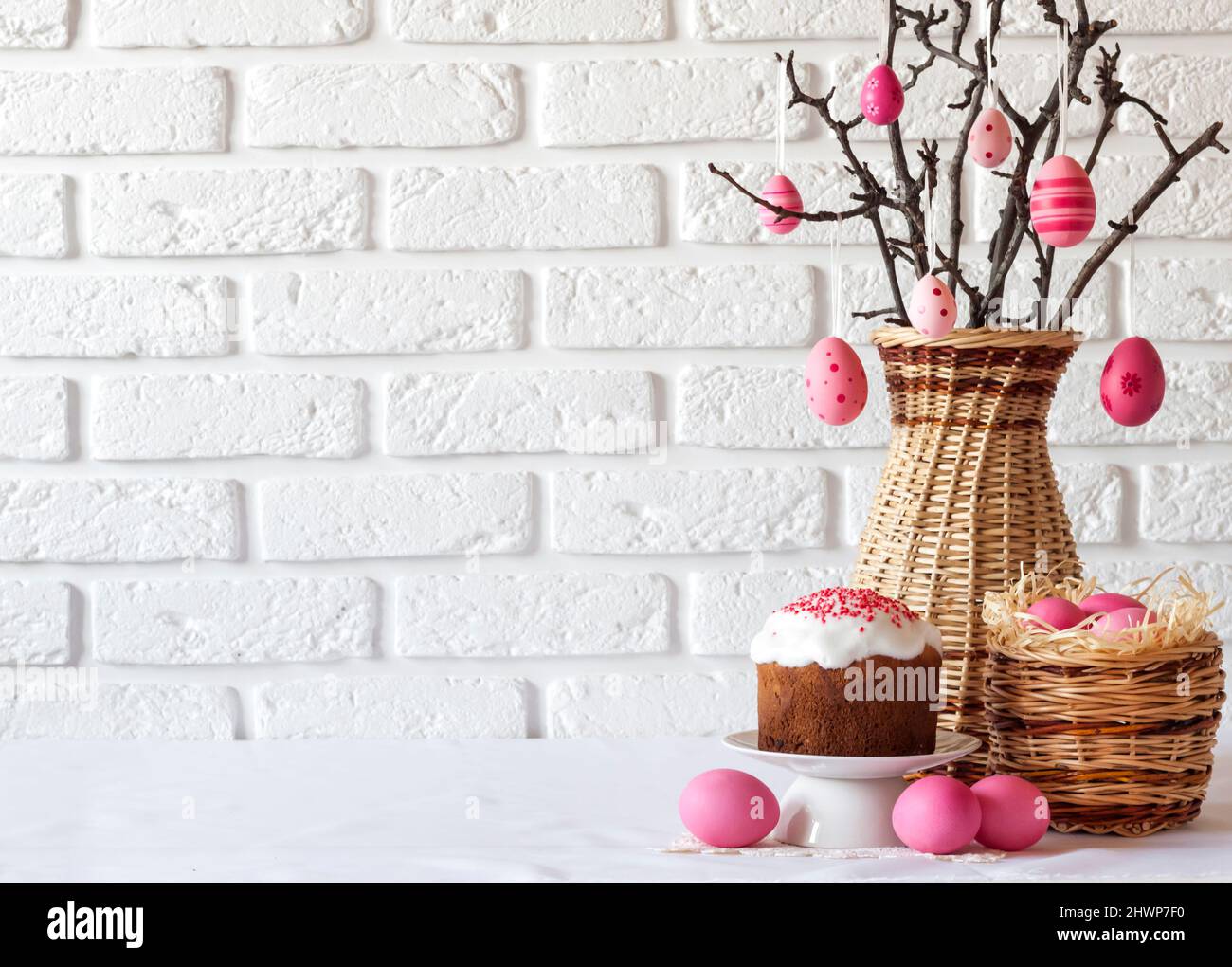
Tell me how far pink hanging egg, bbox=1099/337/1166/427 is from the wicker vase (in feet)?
0.12

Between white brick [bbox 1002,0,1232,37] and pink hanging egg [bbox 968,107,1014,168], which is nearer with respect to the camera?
pink hanging egg [bbox 968,107,1014,168]

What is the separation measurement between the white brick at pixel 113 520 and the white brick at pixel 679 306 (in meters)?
0.37

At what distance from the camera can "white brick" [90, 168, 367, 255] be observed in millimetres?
1284

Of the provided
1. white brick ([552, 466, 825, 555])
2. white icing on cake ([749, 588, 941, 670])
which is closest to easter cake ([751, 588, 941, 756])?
white icing on cake ([749, 588, 941, 670])

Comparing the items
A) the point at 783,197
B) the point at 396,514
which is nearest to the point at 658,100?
the point at 783,197

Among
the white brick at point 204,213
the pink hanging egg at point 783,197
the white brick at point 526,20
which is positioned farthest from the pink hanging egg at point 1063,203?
the white brick at point 204,213

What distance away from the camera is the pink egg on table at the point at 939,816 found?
0.77 metres

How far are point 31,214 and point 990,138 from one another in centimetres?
90

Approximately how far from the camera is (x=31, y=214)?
1.29 meters

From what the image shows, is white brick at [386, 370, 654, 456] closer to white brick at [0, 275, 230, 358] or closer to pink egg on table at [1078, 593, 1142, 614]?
white brick at [0, 275, 230, 358]

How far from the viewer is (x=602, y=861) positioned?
779mm

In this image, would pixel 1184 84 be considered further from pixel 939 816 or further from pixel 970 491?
pixel 939 816

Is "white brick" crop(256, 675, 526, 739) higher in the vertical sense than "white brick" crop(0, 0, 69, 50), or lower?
lower

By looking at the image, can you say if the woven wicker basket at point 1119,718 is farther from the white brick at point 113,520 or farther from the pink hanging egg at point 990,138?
the white brick at point 113,520
